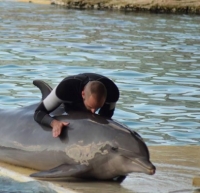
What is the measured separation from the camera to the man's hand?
5.86 meters

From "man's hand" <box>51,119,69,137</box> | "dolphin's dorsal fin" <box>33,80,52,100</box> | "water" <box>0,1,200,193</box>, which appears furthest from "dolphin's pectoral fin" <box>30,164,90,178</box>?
"water" <box>0,1,200,193</box>

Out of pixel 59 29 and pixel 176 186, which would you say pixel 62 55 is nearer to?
pixel 59 29

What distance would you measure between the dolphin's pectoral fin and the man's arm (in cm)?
29

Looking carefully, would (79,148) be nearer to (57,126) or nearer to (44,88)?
(57,126)

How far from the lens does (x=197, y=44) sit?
20.2 meters

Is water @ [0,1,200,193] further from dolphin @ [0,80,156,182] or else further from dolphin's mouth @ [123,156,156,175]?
dolphin's mouth @ [123,156,156,175]

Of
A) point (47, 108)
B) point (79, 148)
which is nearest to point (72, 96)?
point (47, 108)

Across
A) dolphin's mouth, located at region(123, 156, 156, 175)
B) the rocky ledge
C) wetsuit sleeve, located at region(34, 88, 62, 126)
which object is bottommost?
the rocky ledge

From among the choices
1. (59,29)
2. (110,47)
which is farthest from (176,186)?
(59,29)

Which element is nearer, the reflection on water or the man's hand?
the reflection on water

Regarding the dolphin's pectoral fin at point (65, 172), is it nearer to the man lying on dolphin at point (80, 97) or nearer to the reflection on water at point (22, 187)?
the reflection on water at point (22, 187)

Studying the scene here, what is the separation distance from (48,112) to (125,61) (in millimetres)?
10213

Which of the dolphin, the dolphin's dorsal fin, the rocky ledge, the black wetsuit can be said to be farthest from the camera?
the rocky ledge

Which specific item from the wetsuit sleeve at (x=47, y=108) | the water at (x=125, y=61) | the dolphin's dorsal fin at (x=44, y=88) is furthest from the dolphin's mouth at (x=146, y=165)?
the water at (x=125, y=61)
